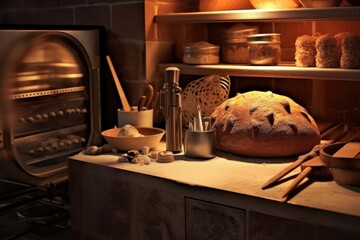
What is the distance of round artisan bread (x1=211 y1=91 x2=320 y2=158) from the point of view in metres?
1.54

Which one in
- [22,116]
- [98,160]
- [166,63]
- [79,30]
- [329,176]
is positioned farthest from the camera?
[166,63]

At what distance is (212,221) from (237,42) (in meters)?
0.91

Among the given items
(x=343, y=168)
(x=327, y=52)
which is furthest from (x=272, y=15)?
(x=343, y=168)

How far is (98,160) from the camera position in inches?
63.4

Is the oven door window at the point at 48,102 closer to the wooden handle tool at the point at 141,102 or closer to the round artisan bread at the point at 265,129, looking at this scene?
the wooden handle tool at the point at 141,102

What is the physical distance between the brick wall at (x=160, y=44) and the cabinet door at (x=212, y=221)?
803 mm

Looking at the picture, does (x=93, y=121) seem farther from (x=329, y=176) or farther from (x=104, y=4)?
(x=329, y=176)

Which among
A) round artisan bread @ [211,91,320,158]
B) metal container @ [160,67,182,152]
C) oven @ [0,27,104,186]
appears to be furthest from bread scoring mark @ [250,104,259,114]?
oven @ [0,27,104,186]

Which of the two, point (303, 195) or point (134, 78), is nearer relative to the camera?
point (303, 195)

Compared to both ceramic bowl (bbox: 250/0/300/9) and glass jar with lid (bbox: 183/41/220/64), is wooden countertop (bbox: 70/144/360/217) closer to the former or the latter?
glass jar with lid (bbox: 183/41/220/64)

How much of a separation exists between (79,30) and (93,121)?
1.27ft

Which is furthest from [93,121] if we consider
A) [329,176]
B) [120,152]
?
[329,176]

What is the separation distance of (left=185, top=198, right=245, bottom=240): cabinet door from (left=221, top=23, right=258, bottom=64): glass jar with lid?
0.83 meters

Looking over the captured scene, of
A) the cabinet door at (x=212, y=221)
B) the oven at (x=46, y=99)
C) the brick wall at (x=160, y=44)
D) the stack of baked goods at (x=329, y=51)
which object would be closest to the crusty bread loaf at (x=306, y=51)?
the stack of baked goods at (x=329, y=51)
